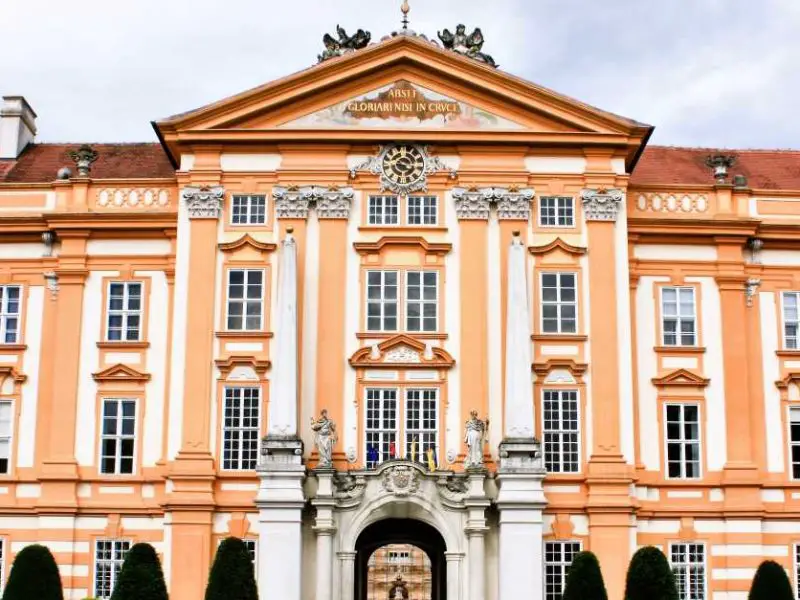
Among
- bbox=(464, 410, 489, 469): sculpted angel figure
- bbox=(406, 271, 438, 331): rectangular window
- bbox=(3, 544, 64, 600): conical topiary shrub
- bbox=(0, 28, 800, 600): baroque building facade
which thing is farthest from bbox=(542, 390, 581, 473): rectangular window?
bbox=(3, 544, 64, 600): conical topiary shrub

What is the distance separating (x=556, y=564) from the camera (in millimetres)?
42094

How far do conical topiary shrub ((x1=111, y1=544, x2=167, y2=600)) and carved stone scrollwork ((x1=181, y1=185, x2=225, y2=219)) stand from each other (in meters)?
12.9

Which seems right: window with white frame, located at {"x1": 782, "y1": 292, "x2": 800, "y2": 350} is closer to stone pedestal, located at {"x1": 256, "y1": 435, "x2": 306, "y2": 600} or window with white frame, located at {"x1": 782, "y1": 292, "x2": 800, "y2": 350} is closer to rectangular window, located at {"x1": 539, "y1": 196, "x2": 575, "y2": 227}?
rectangular window, located at {"x1": 539, "y1": 196, "x2": 575, "y2": 227}

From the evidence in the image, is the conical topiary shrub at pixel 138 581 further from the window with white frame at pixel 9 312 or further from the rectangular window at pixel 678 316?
the rectangular window at pixel 678 316

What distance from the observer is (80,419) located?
145ft

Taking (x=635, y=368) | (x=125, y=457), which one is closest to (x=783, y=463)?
(x=635, y=368)

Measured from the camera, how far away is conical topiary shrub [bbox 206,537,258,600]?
34344mm

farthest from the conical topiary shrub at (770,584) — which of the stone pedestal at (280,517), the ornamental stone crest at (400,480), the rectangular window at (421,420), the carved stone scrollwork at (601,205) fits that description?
the stone pedestal at (280,517)

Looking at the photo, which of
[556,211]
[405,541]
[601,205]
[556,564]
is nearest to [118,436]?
[405,541]

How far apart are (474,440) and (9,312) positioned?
52.6 feet

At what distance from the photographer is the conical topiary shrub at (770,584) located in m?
36.9

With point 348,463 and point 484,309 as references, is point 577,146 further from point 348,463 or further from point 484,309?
point 348,463

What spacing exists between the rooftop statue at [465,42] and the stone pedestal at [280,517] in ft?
44.8

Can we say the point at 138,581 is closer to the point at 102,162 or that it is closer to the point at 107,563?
the point at 107,563
